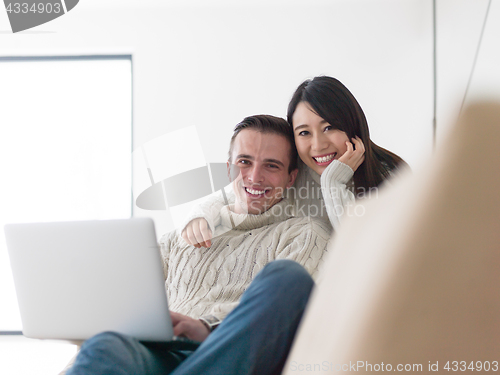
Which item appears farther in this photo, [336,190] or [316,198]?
[316,198]

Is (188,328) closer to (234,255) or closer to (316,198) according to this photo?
(234,255)

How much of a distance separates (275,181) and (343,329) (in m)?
1.20

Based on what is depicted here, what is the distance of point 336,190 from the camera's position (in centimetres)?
143

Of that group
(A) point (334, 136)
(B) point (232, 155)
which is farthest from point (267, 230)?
(A) point (334, 136)

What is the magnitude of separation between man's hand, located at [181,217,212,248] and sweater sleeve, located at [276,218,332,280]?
251 mm

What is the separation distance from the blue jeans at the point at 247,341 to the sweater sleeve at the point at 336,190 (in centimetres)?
70

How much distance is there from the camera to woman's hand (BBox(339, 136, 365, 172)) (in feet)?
4.93

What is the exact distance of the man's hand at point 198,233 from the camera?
133 cm

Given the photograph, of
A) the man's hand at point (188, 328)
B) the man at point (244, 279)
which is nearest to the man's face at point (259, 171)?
the man at point (244, 279)

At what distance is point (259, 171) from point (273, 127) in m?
0.20

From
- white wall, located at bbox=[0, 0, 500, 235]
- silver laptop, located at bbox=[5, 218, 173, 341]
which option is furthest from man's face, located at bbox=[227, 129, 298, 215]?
white wall, located at bbox=[0, 0, 500, 235]

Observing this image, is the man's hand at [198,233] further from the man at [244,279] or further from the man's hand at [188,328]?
the man's hand at [188,328]

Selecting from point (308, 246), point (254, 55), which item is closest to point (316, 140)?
point (308, 246)

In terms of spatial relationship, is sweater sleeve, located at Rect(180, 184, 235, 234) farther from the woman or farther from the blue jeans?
the blue jeans
